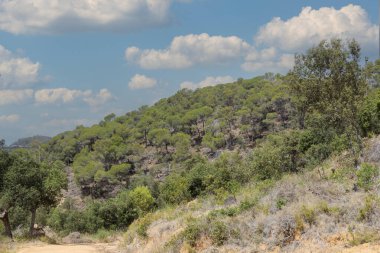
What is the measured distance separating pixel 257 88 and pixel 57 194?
325ft

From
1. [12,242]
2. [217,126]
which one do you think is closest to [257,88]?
[217,126]

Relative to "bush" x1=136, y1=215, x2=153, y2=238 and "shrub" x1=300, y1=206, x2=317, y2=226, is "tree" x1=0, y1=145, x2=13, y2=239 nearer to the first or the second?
"bush" x1=136, y1=215, x2=153, y2=238

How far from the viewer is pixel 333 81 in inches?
1083

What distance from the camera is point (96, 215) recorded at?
2030 inches

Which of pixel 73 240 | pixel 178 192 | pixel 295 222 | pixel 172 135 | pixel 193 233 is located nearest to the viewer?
pixel 295 222

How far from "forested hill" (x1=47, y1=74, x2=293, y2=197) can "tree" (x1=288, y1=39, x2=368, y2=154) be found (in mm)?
59660

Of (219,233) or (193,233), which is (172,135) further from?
(219,233)

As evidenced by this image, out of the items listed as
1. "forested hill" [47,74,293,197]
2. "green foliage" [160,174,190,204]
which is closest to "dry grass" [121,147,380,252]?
"green foliage" [160,174,190,204]

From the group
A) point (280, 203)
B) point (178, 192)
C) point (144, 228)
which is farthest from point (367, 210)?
point (178, 192)

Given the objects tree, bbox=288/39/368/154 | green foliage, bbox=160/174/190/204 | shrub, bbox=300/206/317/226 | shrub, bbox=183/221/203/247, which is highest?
tree, bbox=288/39/368/154

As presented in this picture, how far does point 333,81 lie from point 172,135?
82160 millimetres

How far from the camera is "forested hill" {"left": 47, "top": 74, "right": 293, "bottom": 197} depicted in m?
94.5

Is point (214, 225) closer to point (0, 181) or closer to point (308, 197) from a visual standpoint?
point (308, 197)

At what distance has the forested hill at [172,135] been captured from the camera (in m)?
94.5
